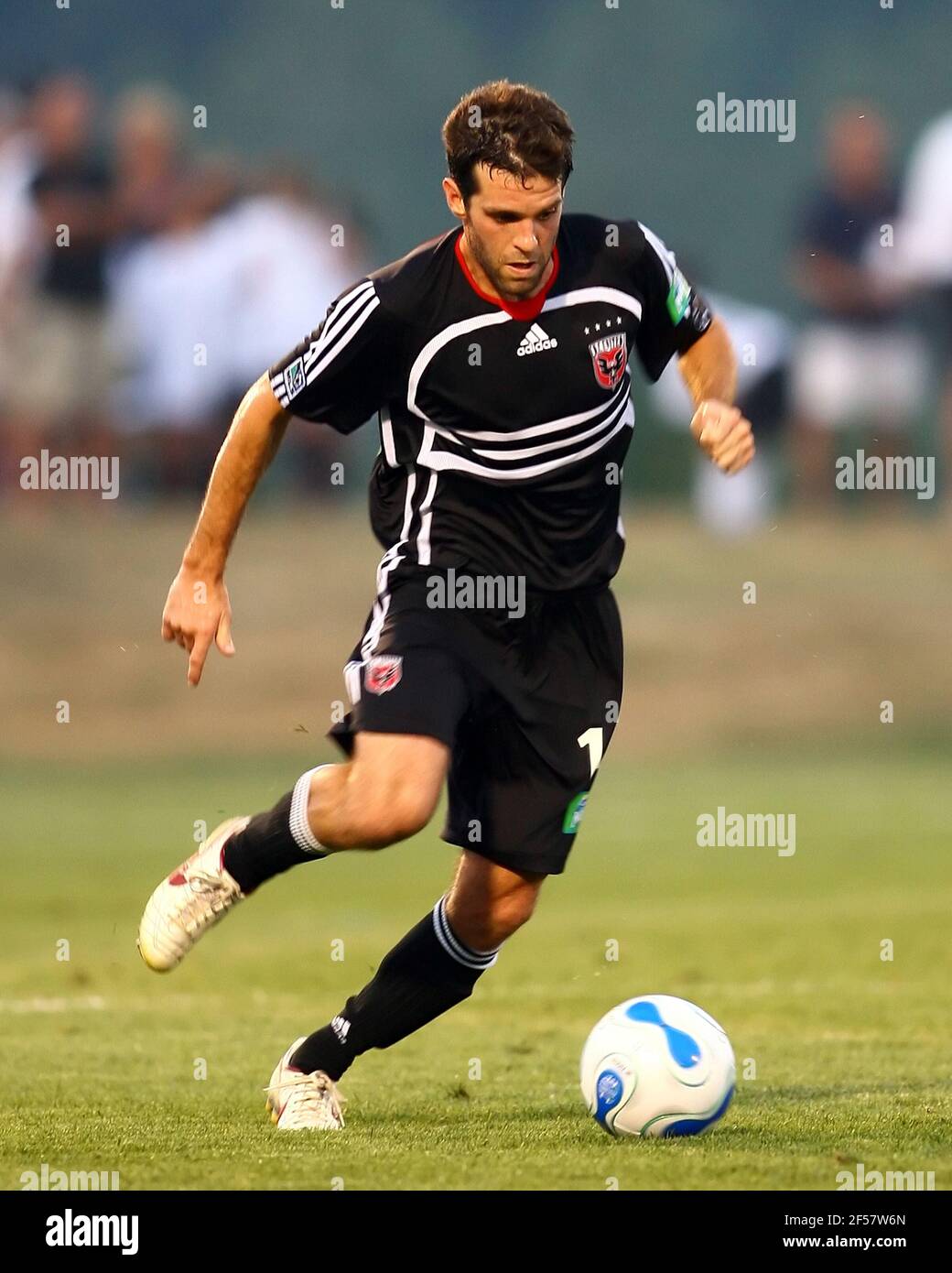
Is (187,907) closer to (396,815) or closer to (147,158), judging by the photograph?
(396,815)

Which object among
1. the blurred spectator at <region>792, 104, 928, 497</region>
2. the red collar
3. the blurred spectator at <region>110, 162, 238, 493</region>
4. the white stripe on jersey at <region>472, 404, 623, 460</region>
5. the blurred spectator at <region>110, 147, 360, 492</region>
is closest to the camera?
the red collar

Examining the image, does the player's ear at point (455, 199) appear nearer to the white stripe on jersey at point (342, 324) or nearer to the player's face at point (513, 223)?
the player's face at point (513, 223)

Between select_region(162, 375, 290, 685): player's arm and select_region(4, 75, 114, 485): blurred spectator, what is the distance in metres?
13.1

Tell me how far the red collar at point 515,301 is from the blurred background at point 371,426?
8.76m

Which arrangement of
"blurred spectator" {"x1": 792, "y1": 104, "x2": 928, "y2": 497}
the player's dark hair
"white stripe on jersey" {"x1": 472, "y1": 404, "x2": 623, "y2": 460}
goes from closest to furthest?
the player's dark hair, "white stripe on jersey" {"x1": 472, "y1": 404, "x2": 623, "y2": 460}, "blurred spectator" {"x1": 792, "y1": 104, "x2": 928, "y2": 497}

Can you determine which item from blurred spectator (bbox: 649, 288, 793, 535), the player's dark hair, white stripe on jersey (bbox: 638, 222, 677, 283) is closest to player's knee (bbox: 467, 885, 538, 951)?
white stripe on jersey (bbox: 638, 222, 677, 283)

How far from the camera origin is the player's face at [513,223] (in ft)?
16.9

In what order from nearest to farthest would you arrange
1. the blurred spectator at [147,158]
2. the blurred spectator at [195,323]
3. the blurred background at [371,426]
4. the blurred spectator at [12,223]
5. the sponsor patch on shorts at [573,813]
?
1. the sponsor patch on shorts at [573,813]
2. the blurred background at [371,426]
3. the blurred spectator at [12,223]
4. the blurred spectator at [195,323]
5. the blurred spectator at [147,158]

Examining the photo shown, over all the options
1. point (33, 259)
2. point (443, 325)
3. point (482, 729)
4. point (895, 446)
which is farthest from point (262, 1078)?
point (895, 446)

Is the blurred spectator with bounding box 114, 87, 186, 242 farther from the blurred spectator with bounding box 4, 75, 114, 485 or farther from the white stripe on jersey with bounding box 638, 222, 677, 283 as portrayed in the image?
the white stripe on jersey with bounding box 638, 222, 677, 283

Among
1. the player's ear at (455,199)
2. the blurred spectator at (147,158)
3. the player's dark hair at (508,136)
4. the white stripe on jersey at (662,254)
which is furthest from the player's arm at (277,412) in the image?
the blurred spectator at (147,158)

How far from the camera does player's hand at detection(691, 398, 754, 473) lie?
205 inches

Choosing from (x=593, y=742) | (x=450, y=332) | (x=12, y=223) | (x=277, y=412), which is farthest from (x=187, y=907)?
(x=12, y=223)

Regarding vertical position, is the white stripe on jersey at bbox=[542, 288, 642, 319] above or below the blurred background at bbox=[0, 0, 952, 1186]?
below
